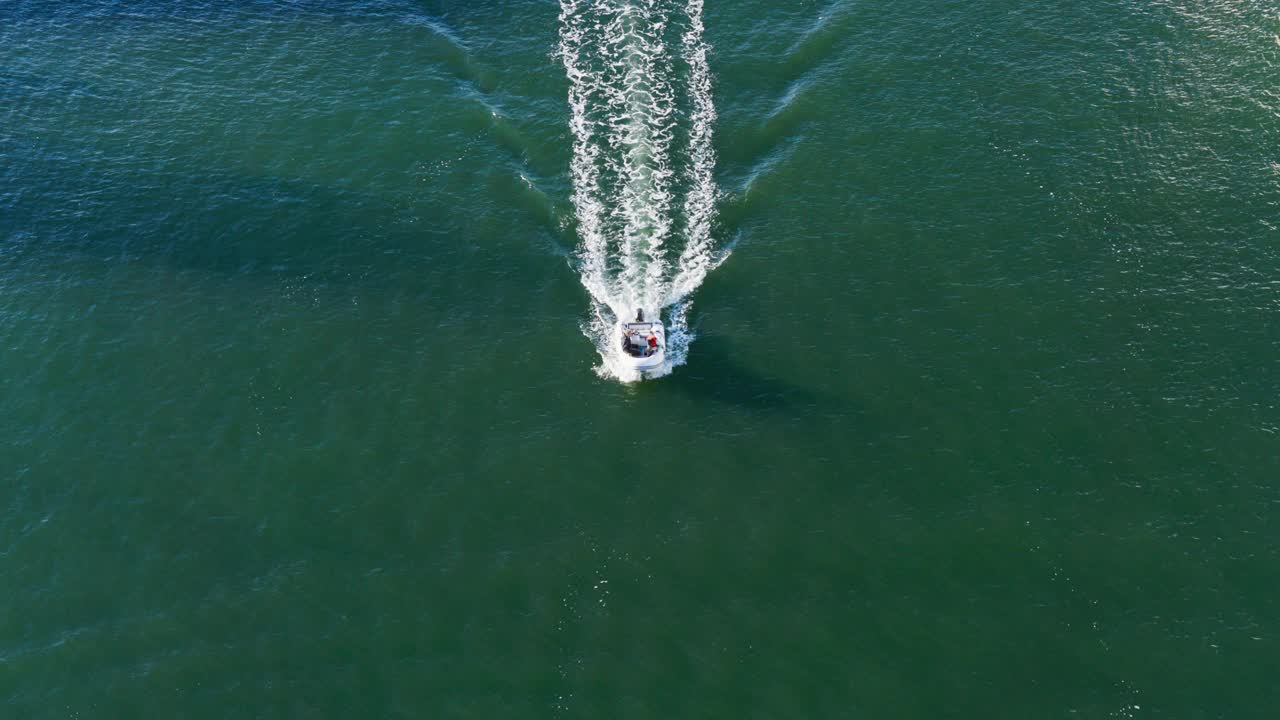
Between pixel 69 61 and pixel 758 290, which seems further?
pixel 69 61

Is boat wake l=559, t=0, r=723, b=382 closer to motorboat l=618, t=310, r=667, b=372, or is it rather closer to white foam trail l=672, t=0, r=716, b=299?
white foam trail l=672, t=0, r=716, b=299

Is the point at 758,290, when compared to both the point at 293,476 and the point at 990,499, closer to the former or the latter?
the point at 990,499

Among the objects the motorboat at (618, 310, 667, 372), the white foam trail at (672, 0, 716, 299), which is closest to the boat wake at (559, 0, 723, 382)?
the white foam trail at (672, 0, 716, 299)

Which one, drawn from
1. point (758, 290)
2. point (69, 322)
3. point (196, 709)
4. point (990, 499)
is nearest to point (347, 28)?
point (69, 322)

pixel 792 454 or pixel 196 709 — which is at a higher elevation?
pixel 792 454

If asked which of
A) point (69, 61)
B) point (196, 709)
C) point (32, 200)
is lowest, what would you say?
point (196, 709)

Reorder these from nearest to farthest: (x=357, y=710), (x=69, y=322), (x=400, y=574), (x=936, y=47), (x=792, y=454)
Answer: (x=357, y=710)
(x=400, y=574)
(x=792, y=454)
(x=69, y=322)
(x=936, y=47)

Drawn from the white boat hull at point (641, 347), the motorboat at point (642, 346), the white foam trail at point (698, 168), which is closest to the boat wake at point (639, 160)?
the white foam trail at point (698, 168)
